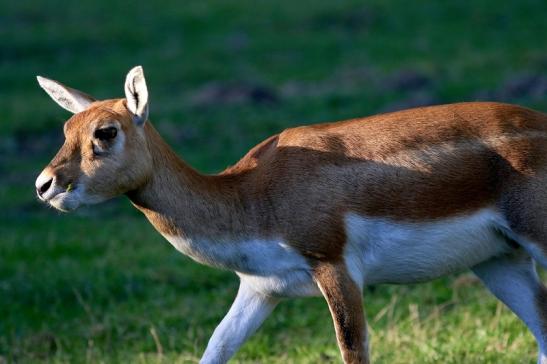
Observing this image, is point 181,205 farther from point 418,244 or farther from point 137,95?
point 418,244

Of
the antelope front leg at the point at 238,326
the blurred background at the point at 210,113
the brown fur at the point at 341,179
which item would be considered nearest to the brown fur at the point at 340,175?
the brown fur at the point at 341,179

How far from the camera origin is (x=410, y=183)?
580 centimetres

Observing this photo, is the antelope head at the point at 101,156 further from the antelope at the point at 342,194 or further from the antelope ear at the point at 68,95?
the antelope ear at the point at 68,95

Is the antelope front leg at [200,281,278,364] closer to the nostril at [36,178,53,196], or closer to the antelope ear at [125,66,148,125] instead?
the antelope ear at [125,66,148,125]

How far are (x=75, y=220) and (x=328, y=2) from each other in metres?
13.3

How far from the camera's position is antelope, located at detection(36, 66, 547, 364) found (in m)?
5.69

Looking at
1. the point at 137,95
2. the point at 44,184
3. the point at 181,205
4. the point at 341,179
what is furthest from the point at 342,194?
the point at 44,184

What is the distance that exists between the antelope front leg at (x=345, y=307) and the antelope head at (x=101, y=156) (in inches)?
40.5

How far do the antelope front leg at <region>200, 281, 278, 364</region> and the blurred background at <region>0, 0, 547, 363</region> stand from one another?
100 cm

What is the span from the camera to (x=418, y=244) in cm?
584

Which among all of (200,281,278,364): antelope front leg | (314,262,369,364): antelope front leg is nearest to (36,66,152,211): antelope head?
(200,281,278,364): antelope front leg

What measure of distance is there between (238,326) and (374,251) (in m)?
0.84

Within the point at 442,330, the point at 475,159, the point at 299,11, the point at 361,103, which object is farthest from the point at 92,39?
the point at 475,159

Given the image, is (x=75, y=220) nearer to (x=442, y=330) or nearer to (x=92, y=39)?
(x=442, y=330)
